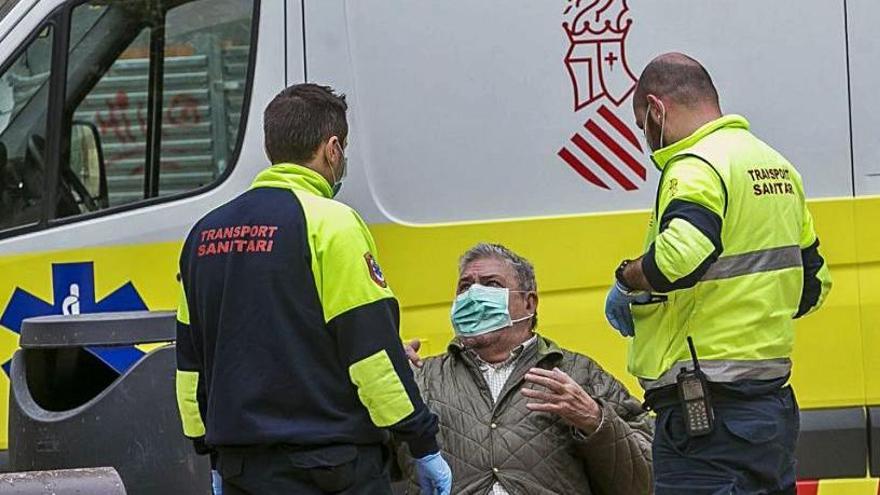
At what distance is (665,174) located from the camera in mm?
3885

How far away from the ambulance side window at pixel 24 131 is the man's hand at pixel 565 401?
5.75 feet

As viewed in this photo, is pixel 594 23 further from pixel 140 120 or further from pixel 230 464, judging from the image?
pixel 230 464

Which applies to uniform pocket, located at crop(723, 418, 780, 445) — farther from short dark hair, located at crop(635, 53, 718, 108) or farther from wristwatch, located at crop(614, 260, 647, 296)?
short dark hair, located at crop(635, 53, 718, 108)

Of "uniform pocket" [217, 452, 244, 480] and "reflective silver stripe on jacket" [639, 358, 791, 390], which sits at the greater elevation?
"reflective silver stripe on jacket" [639, 358, 791, 390]

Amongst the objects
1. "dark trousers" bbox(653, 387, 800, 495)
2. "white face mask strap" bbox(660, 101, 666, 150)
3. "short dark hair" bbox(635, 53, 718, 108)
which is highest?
"short dark hair" bbox(635, 53, 718, 108)

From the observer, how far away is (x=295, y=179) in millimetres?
3701

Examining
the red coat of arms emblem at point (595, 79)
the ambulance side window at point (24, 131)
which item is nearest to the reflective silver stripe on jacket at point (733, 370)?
the red coat of arms emblem at point (595, 79)

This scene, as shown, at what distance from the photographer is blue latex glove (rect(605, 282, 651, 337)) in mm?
3934

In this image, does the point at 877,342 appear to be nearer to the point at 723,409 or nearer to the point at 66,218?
the point at 723,409

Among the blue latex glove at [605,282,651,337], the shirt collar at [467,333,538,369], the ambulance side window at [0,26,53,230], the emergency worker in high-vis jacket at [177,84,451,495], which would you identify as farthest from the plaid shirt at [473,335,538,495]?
the ambulance side window at [0,26,53,230]

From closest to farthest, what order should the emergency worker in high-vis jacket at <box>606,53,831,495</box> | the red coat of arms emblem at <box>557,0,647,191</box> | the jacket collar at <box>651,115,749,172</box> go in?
the emergency worker in high-vis jacket at <box>606,53,831,495</box>, the jacket collar at <box>651,115,749,172</box>, the red coat of arms emblem at <box>557,0,647,191</box>

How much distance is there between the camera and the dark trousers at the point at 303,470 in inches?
141

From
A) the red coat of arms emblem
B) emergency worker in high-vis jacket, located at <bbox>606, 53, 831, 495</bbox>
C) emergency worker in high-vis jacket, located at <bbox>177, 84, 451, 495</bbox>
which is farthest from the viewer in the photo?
the red coat of arms emblem

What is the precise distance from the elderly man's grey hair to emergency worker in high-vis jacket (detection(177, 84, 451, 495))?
2.85ft
